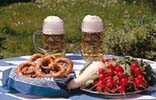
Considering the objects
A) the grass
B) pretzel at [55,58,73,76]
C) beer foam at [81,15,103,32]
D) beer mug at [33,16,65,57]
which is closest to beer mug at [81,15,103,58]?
beer foam at [81,15,103,32]

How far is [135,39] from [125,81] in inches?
78.5

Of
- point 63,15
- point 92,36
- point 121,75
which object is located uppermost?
point 92,36

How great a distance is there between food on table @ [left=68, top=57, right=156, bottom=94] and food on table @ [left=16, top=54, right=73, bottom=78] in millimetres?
65

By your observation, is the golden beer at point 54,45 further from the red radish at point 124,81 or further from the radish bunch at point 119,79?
the red radish at point 124,81

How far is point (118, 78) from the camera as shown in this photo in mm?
2354

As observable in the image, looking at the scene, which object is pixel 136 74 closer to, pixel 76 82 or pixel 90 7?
pixel 76 82

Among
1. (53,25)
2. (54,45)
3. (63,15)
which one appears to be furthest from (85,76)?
(63,15)

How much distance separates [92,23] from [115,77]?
541mm

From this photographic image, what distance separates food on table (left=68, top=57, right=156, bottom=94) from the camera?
2.36m

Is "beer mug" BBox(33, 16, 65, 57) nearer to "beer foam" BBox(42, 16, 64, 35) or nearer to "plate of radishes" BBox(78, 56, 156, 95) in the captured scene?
"beer foam" BBox(42, 16, 64, 35)

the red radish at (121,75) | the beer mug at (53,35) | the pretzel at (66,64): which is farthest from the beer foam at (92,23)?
the red radish at (121,75)

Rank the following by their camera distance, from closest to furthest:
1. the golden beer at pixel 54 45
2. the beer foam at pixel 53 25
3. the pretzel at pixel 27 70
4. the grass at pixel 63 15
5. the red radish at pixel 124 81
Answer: the red radish at pixel 124 81
the pretzel at pixel 27 70
the beer foam at pixel 53 25
the golden beer at pixel 54 45
the grass at pixel 63 15

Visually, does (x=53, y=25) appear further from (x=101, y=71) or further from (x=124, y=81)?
(x=124, y=81)

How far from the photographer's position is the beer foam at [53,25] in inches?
109
